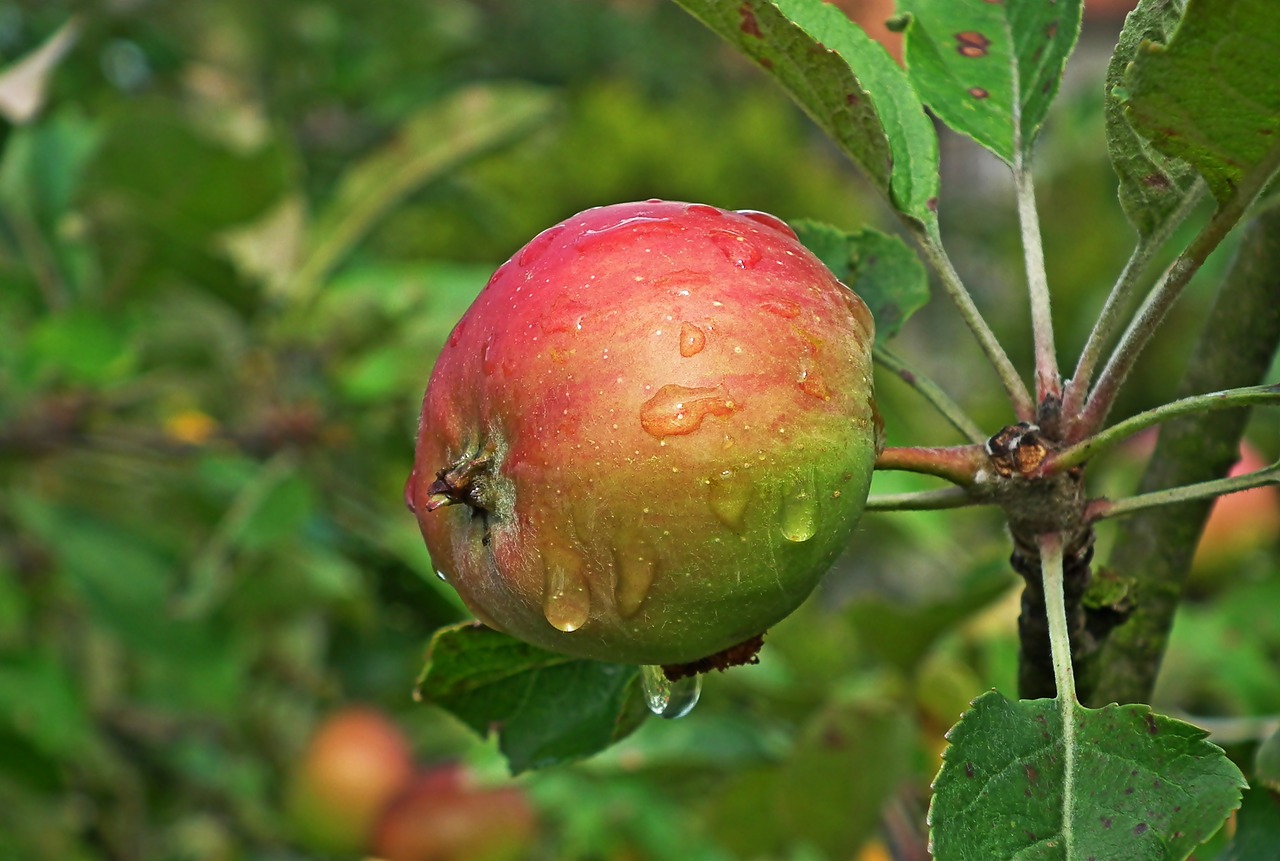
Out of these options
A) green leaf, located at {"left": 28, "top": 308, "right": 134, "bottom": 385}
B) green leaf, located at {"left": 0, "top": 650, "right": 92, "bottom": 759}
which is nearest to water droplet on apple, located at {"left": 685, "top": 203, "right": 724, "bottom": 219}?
green leaf, located at {"left": 28, "top": 308, "right": 134, "bottom": 385}

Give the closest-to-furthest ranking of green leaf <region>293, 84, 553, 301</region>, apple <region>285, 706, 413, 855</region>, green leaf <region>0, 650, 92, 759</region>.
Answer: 1. green leaf <region>0, 650, 92, 759</region>
2. green leaf <region>293, 84, 553, 301</region>
3. apple <region>285, 706, 413, 855</region>

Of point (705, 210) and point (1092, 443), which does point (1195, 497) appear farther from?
point (705, 210)

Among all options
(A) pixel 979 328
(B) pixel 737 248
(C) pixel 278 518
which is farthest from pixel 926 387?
(C) pixel 278 518

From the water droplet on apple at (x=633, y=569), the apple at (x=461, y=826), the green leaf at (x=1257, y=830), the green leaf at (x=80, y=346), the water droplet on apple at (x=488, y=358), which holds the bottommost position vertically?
the apple at (x=461, y=826)

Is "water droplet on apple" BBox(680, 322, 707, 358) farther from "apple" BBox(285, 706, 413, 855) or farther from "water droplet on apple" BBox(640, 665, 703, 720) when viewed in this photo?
"apple" BBox(285, 706, 413, 855)

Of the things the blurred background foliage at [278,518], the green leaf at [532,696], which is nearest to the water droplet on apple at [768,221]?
the green leaf at [532,696]

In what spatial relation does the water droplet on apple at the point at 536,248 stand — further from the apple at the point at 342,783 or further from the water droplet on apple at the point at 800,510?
the apple at the point at 342,783

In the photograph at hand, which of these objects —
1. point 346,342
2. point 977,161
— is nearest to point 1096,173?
point 346,342
